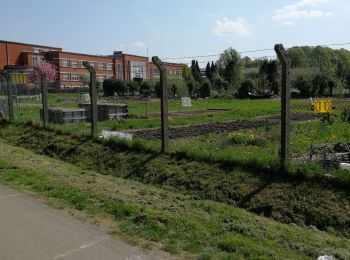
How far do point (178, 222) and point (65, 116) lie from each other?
17727 mm

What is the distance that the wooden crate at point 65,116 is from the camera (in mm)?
22844

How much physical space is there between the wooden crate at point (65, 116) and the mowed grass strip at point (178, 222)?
43.7 feet

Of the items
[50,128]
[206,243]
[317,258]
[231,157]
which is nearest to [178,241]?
[206,243]

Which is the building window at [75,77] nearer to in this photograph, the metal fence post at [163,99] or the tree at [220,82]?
the tree at [220,82]

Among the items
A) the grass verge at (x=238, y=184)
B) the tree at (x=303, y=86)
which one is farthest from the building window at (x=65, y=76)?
the grass verge at (x=238, y=184)

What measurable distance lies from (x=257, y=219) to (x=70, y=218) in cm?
268

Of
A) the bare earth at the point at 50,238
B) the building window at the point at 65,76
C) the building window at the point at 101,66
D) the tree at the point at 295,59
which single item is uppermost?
the building window at the point at 101,66

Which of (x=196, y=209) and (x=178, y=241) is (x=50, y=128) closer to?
(x=196, y=209)

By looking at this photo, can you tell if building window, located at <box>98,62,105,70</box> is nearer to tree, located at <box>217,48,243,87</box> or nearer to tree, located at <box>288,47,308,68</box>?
tree, located at <box>217,48,243,87</box>

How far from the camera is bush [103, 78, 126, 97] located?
257 ft

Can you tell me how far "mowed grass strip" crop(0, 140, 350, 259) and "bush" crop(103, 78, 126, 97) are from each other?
69231mm

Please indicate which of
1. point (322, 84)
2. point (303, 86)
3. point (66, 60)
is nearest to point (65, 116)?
point (303, 86)

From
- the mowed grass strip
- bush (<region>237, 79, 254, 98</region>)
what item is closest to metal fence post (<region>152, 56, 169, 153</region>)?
the mowed grass strip

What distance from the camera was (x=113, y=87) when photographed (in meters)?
78.3
